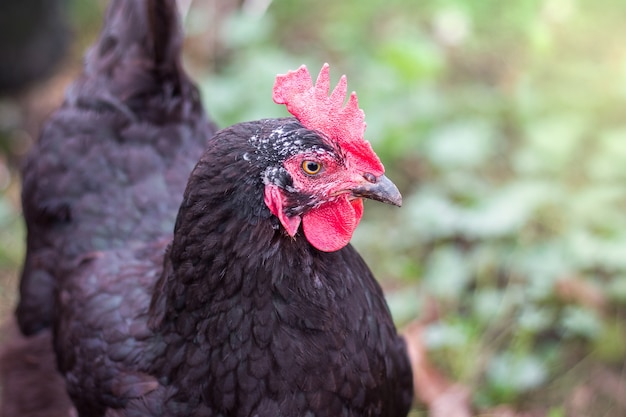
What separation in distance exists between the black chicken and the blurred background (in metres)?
1.20

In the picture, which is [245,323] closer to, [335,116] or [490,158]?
[335,116]

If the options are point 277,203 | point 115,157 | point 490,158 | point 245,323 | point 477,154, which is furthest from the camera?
point 490,158

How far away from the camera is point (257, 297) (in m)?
1.87

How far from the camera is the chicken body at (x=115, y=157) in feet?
8.41

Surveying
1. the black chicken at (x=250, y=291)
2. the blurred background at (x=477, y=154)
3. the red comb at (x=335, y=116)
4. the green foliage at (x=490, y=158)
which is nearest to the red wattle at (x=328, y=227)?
the black chicken at (x=250, y=291)

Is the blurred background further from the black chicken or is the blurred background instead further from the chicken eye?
the chicken eye

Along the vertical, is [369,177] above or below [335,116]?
below

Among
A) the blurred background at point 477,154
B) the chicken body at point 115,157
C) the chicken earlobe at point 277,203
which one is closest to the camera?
the chicken earlobe at point 277,203

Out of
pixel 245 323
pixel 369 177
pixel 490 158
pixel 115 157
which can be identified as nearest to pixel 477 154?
pixel 490 158

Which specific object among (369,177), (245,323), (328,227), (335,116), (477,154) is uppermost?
(477,154)

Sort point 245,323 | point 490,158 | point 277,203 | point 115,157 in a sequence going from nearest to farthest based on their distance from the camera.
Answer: point 277,203, point 245,323, point 115,157, point 490,158

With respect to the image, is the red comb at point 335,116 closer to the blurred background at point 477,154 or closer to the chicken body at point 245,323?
the chicken body at point 245,323

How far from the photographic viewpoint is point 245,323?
6.22ft

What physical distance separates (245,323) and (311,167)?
1.36 ft
